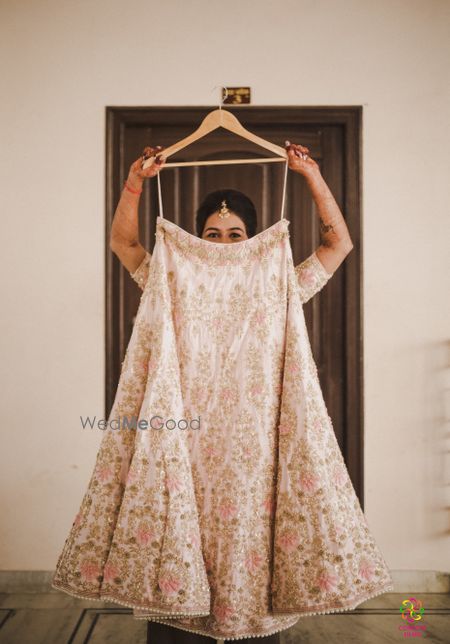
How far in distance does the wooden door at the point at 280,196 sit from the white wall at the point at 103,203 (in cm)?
6

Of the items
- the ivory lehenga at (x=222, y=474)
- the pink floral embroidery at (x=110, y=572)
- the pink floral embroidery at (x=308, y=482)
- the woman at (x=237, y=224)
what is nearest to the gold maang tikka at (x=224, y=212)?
the woman at (x=237, y=224)

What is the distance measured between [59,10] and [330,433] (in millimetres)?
2304

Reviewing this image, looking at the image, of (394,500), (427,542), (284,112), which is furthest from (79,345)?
(427,542)

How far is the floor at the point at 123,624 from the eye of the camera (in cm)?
190

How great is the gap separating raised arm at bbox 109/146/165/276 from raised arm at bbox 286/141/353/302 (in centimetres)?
39

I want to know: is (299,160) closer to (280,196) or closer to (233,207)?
(233,207)

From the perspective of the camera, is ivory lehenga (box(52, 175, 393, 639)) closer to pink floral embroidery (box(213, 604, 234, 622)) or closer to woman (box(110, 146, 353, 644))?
pink floral embroidery (box(213, 604, 234, 622))

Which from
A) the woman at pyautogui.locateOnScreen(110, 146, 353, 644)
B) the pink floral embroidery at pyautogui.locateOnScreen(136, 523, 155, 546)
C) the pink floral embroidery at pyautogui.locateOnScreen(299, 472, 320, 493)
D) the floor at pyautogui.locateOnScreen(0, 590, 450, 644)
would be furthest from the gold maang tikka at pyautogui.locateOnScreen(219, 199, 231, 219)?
the floor at pyautogui.locateOnScreen(0, 590, 450, 644)

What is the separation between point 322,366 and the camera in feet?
8.15

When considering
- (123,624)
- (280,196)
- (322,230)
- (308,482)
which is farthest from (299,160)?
(123,624)

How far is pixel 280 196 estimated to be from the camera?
247cm

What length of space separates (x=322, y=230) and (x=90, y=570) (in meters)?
1.09

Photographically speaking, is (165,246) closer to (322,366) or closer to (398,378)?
(322,366)

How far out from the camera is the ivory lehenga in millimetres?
1199
